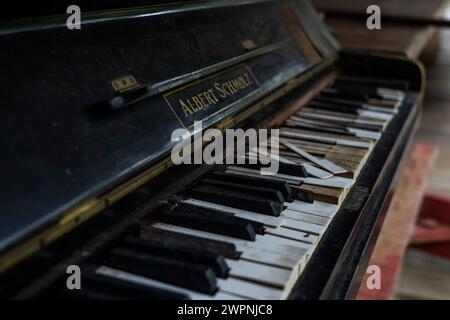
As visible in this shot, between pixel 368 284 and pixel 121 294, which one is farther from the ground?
pixel 121 294

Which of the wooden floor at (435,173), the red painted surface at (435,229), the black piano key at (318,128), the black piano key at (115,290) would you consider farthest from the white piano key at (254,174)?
the red painted surface at (435,229)

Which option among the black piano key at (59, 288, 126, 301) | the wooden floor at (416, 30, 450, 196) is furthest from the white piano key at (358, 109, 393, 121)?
the wooden floor at (416, 30, 450, 196)

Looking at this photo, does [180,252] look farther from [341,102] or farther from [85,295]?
[341,102]

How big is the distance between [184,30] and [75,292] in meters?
1.09

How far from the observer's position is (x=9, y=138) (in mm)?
1145

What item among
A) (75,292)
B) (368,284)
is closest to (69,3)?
(75,292)

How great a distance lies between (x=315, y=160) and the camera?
183 cm

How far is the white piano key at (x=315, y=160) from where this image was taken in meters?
1.76

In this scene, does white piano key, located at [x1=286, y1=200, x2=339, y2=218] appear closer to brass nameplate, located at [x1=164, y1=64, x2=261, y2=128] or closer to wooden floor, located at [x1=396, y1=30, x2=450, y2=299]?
brass nameplate, located at [x1=164, y1=64, x2=261, y2=128]

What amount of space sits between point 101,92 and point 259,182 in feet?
1.56

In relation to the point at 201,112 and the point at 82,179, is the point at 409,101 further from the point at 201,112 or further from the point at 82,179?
the point at 82,179

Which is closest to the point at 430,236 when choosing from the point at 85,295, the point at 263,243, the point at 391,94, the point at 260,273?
the point at 391,94

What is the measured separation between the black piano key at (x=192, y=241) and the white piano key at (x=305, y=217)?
0.25 metres

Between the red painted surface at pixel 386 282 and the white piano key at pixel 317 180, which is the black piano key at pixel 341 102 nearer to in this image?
the red painted surface at pixel 386 282
